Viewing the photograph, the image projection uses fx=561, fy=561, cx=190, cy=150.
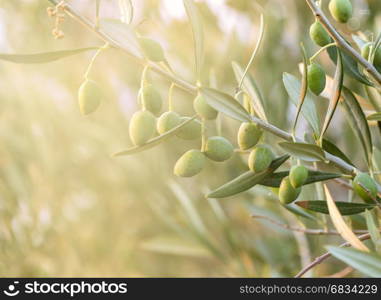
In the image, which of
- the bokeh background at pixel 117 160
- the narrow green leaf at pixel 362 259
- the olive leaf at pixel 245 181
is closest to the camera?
the narrow green leaf at pixel 362 259

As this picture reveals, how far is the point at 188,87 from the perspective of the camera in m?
0.55

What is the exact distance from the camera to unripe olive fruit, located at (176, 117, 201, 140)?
0.57 metres

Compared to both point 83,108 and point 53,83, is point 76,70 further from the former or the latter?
point 83,108

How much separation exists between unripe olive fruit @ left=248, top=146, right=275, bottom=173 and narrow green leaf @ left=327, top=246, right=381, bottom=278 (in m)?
0.12

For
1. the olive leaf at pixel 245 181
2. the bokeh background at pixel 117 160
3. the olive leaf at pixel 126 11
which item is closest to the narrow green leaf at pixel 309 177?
the olive leaf at pixel 245 181

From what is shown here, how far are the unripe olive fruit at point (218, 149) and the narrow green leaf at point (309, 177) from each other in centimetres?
7

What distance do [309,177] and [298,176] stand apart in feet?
0.18

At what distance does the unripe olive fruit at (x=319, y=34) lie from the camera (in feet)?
1.96

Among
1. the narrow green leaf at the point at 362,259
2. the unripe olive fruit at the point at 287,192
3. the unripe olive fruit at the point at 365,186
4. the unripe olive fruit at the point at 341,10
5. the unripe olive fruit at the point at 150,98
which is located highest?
the unripe olive fruit at the point at 341,10

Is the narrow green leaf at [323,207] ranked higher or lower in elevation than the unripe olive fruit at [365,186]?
higher

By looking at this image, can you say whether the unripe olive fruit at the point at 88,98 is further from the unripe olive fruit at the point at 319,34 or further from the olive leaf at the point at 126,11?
the unripe olive fruit at the point at 319,34

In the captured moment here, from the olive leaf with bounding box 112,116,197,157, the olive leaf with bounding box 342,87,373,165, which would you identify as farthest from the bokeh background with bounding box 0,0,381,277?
the olive leaf with bounding box 112,116,197,157

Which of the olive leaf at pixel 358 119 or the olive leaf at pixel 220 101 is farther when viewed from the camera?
the olive leaf at pixel 358 119

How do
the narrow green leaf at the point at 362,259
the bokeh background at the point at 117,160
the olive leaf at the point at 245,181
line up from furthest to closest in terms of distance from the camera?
the bokeh background at the point at 117,160
the olive leaf at the point at 245,181
the narrow green leaf at the point at 362,259
